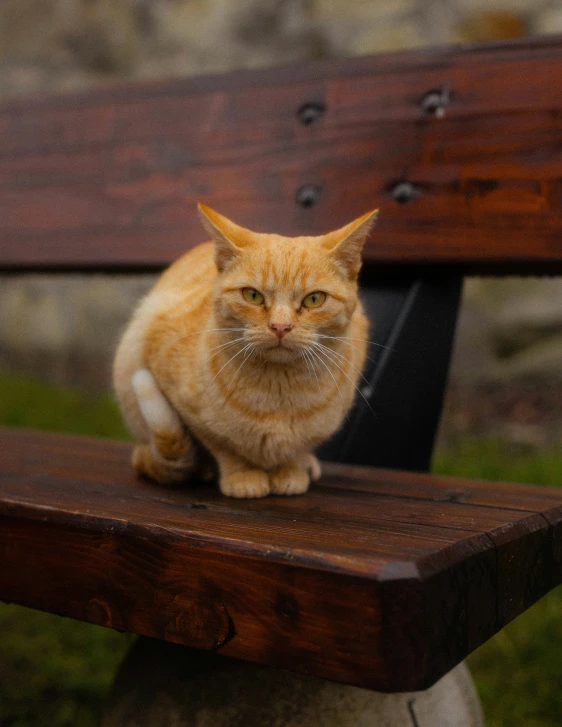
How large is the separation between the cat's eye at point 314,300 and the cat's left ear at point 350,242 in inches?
2.9

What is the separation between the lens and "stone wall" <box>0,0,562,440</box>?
10.9 ft

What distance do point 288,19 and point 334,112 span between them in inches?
75.3

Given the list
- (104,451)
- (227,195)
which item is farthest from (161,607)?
(227,195)

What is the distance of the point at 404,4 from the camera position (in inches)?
132

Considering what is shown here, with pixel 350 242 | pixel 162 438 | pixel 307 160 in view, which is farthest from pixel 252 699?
pixel 307 160

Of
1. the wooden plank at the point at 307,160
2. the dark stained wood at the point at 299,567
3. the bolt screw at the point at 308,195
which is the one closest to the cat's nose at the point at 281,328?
the dark stained wood at the point at 299,567

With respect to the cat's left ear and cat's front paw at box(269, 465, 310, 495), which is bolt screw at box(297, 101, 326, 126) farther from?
cat's front paw at box(269, 465, 310, 495)

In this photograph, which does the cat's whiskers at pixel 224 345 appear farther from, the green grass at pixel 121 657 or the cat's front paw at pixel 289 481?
the green grass at pixel 121 657

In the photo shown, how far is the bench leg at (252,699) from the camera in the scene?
1.36m

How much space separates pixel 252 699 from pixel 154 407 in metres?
0.51

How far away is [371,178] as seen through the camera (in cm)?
186

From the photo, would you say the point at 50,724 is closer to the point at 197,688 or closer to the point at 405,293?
the point at 197,688

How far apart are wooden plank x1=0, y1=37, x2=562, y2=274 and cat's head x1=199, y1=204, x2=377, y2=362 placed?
1.56ft

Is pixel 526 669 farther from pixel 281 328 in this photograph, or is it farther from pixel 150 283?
pixel 150 283
